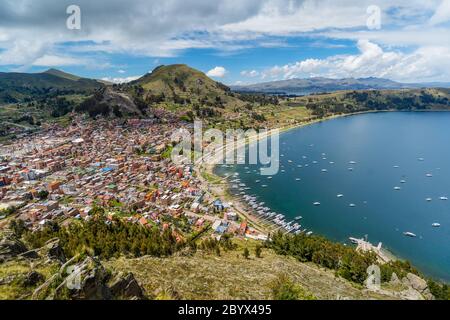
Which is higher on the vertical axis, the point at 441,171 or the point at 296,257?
the point at 441,171

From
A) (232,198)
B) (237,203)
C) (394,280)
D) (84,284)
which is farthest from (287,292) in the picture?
(232,198)

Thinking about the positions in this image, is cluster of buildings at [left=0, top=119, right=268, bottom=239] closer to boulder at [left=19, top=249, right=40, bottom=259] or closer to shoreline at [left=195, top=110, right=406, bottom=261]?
shoreline at [left=195, top=110, right=406, bottom=261]

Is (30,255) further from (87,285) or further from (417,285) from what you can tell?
(417,285)

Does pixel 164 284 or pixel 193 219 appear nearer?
pixel 164 284

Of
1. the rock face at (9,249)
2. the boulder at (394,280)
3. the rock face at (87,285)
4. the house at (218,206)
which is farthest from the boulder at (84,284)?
the house at (218,206)
